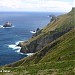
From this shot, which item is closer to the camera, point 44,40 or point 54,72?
point 54,72

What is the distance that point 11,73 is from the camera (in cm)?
4269

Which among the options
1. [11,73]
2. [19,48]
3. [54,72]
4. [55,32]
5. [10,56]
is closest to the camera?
[54,72]

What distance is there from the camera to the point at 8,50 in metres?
179

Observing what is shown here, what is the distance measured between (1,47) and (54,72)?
153m

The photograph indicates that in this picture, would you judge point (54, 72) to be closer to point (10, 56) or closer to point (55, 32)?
point (10, 56)

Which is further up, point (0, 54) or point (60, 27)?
point (60, 27)

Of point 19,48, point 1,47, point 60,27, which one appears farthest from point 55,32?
point 1,47

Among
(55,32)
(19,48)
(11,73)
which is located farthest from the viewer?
(19,48)

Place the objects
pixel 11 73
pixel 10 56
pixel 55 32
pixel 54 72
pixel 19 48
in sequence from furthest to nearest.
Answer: pixel 19 48, pixel 55 32, pixel 10 56, pixel 11 73, pixel 54 72

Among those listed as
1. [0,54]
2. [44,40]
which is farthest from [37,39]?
[0,54]

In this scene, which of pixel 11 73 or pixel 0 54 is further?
pixel 0 54

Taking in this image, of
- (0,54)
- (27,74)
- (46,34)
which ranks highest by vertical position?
(46,34)

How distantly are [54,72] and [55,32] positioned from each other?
13712 cm

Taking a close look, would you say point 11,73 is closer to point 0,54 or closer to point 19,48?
point 0,54
